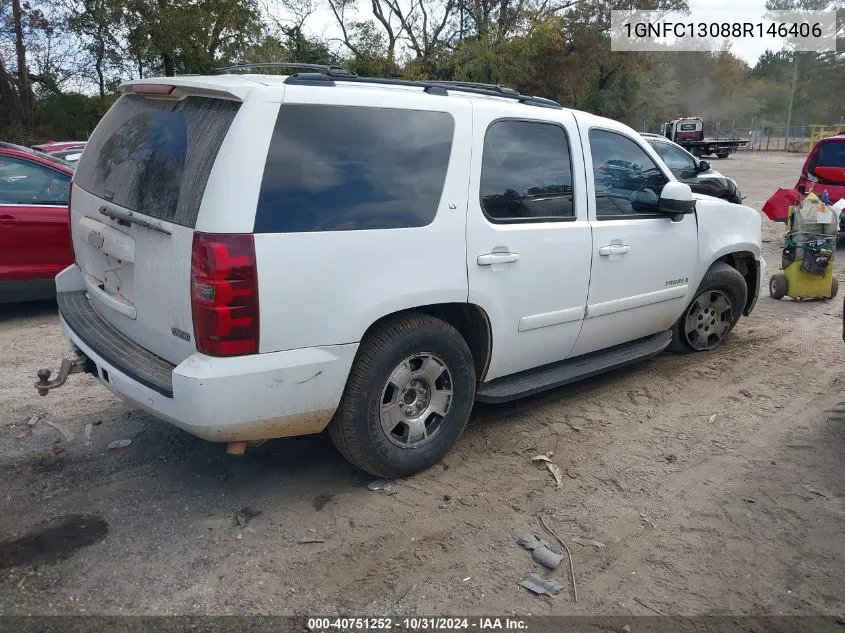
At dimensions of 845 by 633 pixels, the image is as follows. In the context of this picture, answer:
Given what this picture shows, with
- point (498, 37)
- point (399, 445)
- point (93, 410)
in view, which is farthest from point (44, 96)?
point (399, 445)

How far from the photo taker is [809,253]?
764 cm

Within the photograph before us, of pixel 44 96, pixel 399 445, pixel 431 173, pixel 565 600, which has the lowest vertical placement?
pixel 565 600

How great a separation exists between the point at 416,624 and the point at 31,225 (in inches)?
220

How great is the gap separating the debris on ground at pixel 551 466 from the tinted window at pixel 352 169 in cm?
151

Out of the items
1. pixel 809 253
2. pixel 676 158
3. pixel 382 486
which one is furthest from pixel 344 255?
pixel 676 158

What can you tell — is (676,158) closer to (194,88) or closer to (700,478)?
(700,478)

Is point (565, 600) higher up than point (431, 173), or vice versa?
point (431, 173)

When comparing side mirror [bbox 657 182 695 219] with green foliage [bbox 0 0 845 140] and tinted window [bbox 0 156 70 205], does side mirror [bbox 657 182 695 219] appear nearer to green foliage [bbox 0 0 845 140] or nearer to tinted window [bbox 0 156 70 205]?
tinted window [bbox 0 156 70 205]

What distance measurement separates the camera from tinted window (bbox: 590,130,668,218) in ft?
15.1

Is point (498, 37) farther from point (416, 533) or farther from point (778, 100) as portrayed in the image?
point (778, 100)

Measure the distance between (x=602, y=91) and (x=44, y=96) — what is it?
26.2m

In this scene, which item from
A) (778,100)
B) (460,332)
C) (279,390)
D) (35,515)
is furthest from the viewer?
(778,100)

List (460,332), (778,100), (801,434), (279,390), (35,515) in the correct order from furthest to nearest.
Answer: (778,100) → (801,434) → (460,332) → (35,515) → (279,390)

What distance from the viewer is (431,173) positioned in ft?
12.1
